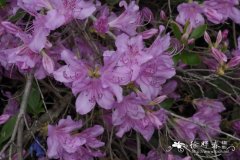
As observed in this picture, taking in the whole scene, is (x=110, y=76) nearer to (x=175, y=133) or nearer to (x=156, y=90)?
(x=156, y=90)

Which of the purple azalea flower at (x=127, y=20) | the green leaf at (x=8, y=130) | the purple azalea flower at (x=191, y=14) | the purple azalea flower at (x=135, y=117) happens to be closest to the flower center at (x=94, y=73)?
the purple azalea flower at (x=135, y=117)

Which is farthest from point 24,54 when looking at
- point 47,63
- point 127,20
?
Result: point 127,20

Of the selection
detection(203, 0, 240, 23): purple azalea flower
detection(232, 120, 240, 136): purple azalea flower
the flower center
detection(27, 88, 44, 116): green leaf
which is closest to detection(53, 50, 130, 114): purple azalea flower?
the flower center

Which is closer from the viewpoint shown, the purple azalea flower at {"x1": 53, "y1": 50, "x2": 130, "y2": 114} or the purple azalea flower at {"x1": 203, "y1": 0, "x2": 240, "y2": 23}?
the purple azalea flower at {"x1": 53, "y1": 50, "x2": 130, "y2": 114}

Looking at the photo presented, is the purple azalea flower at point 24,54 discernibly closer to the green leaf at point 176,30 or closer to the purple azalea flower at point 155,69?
the purple azalea flower at point 155,69

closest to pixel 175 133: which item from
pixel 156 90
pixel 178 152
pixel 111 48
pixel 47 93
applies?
pixel 178 152

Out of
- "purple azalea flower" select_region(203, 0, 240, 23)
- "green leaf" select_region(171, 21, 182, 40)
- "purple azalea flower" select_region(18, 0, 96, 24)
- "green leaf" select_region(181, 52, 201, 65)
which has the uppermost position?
"purple azalea flower" select_region(18, 0, 96, 24)

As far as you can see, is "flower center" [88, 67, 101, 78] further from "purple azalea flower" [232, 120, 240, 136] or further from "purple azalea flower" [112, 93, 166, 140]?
"purple azalea flower" [232, 120, 240, 136]
